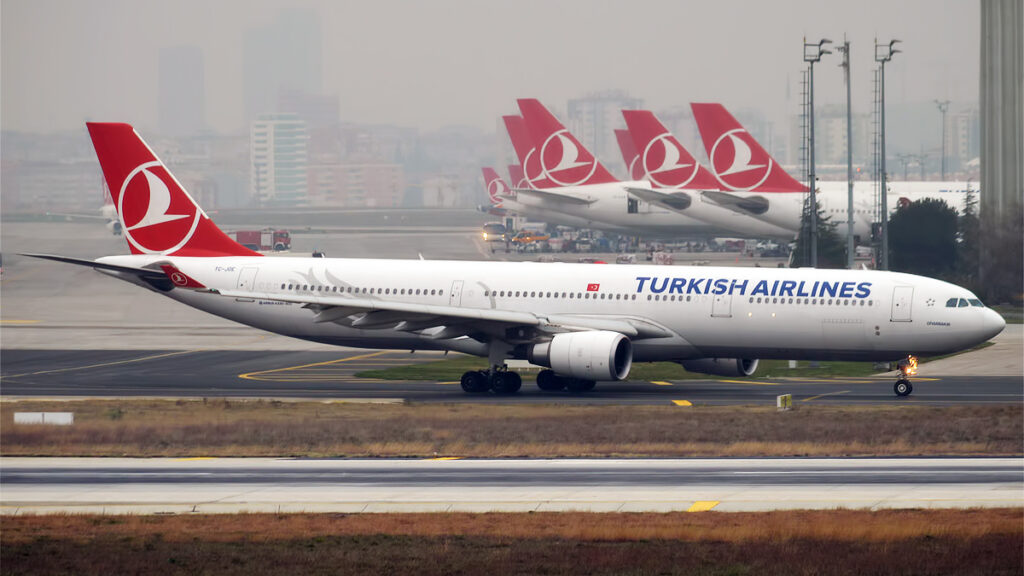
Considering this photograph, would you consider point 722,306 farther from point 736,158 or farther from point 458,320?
point 736,158

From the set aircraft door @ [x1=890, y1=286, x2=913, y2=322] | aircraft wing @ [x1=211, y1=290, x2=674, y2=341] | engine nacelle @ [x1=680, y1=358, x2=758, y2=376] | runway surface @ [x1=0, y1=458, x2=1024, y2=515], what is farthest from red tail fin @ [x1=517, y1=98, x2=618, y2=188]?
runway surface @ [x1=0, y1=458, x2=1024, y2=515]

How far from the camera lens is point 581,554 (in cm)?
2244

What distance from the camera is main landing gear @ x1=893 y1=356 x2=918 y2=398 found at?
1764 inches

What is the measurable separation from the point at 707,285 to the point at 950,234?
5379cm

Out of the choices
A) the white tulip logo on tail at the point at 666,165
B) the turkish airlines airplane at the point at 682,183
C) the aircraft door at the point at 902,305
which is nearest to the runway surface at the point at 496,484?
the aircraft door at the point at 902,305

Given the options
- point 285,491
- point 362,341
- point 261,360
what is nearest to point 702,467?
point 285,491

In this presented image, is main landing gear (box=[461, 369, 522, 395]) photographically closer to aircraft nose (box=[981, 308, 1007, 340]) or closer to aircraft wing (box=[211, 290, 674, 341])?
aircraft wing (box=[211, 290, 674, 341])

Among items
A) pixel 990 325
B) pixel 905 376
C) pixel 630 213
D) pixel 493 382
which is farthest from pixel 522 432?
pixel 630 213

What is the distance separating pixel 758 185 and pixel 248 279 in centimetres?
7707

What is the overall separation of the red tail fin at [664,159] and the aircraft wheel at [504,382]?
85069 mm

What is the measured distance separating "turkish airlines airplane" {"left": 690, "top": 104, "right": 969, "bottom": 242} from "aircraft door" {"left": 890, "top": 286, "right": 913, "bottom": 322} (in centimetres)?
6831

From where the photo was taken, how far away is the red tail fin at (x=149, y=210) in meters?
52.7

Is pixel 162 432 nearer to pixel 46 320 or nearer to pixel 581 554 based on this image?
pixel 581 554

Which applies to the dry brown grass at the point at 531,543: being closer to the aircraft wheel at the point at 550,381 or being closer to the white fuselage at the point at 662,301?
the white fuselage at the point at 662,301
